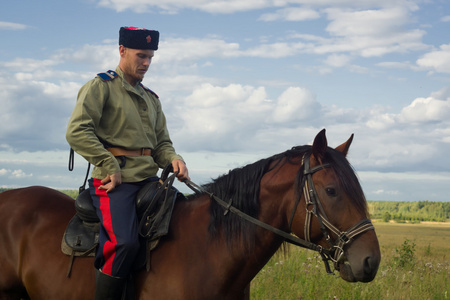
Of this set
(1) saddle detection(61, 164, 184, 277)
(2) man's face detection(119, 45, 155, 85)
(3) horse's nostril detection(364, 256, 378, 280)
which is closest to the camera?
(3) horse's nostril detection(364, 256, 378, 280)

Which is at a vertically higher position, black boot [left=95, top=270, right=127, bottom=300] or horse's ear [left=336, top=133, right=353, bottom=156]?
horse's ear [left=336, top=133, right=353, bottom=156]

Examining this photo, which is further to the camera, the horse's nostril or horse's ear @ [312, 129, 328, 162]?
horse's ear @ [312, 129, 328, 162]

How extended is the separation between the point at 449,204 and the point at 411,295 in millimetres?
101154

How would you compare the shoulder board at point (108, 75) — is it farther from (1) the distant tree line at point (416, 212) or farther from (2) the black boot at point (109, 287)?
(1) the distant tree line at point (416, 212)

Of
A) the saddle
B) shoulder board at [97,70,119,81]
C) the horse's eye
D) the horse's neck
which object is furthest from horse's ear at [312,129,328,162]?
shoulder board at [97,70,119,81]

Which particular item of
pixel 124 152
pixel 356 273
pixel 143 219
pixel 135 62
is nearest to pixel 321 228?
pixel 356 273

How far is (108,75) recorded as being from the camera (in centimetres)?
469

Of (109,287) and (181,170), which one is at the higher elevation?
(181,170)

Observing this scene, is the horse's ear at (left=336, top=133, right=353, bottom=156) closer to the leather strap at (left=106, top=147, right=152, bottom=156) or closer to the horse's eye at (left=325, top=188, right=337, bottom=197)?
the horse's eye at (left=325, top=188, right=337, bottom=197)

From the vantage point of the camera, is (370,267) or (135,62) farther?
(135,62)

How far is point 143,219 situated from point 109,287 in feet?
2.20

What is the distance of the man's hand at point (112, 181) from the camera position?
4234mm

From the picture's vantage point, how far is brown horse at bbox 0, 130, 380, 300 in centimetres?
360

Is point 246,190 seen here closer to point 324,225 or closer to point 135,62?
point 324,225
